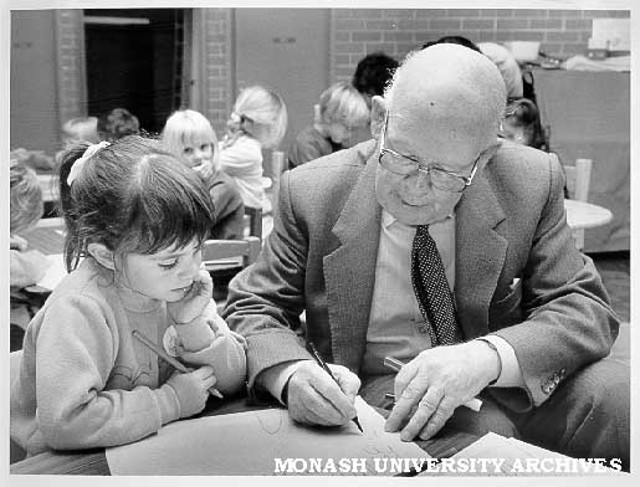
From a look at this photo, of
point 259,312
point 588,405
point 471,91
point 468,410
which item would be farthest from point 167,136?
point 588,405

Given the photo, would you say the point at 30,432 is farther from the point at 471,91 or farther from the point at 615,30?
the point at 615,30

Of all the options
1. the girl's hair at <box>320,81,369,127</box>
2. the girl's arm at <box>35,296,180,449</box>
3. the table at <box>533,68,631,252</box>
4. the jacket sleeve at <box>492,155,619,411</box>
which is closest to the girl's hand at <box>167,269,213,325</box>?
the girl's arm at <box>35,296,180,449</box>

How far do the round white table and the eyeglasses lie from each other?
0.78 feet

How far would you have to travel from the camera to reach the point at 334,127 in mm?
1666

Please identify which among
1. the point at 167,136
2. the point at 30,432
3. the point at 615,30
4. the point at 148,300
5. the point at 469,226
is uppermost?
the point at 615,30

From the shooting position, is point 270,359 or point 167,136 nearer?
point 270,359

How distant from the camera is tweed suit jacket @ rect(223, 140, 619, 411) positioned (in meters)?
1.53

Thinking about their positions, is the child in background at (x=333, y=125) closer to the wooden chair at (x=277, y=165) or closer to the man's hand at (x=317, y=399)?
the wooden chair at (x=277, y=165)

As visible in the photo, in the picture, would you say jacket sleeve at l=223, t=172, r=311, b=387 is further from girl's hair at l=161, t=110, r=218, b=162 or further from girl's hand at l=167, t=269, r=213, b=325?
girl's hair at l=161, t=110, r=218, b=162

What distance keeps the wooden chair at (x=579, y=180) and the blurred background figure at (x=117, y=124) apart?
856 mm

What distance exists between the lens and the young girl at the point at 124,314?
1.38 m

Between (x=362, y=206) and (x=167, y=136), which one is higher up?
(x=167, y=136)

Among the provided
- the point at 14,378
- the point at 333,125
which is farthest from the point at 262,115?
the point at 14,378

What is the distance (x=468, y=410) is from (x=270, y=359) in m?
0.37
